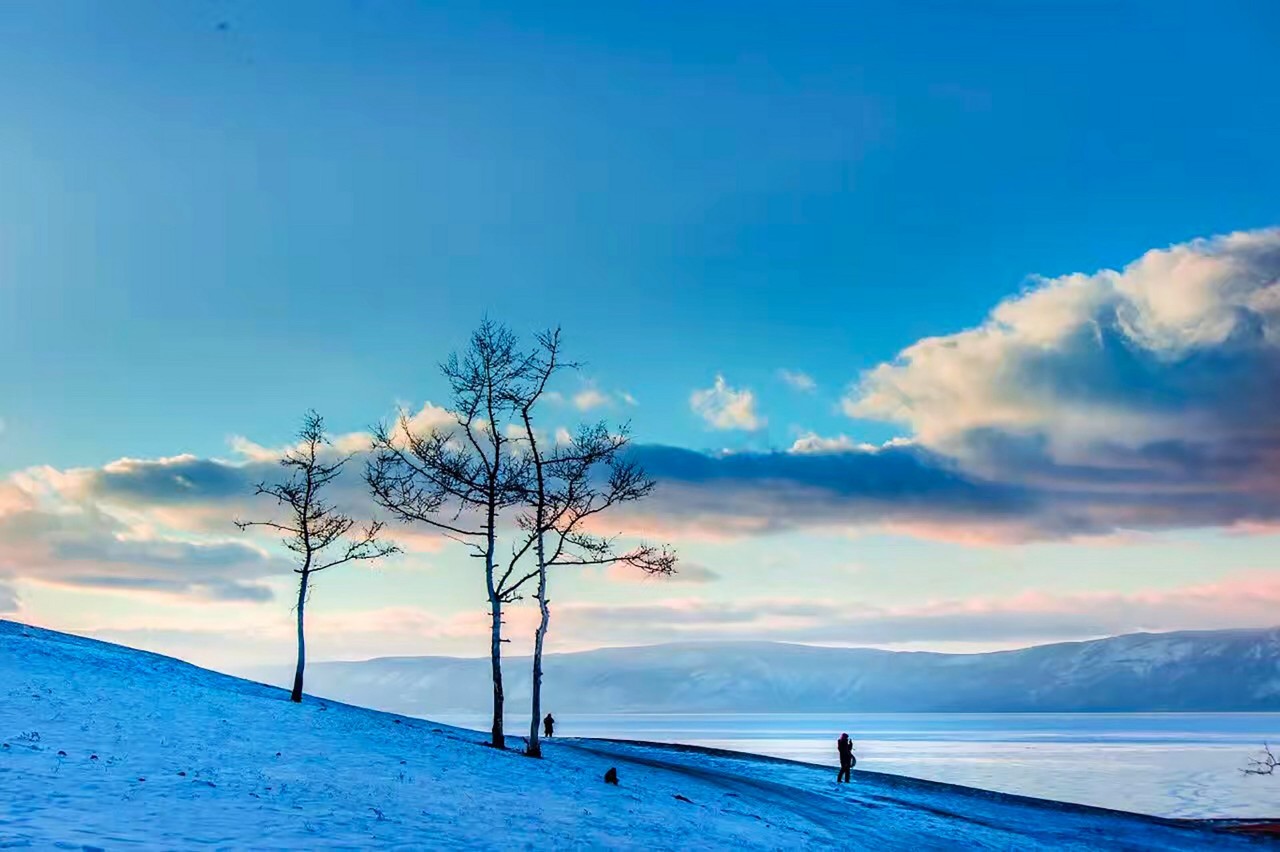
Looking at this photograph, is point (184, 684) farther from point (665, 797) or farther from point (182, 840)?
point (182, 840)

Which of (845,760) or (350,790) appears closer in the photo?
(350,790)

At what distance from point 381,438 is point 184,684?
11.8m

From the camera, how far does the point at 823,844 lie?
32.6 m

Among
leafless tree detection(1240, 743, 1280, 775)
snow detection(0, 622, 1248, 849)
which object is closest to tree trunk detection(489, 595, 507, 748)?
snow detection(0, 622, 1248, 849)

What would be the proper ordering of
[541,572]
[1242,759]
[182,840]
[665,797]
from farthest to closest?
[1242,759]
[541,572]
[665,797]
[182,840]

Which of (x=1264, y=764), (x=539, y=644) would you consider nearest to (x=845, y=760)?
(x=539, y=644)

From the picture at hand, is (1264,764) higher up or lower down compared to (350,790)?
lower down

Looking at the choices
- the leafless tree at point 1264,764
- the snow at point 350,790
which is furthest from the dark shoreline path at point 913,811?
the leafless tree at point 1264,764

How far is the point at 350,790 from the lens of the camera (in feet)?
88.6

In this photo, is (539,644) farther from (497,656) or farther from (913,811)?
(913,811)

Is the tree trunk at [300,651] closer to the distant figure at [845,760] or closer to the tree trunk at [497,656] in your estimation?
the tree trunk at [497,656]

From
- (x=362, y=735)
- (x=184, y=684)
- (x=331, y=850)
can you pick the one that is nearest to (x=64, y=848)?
(x=331, y=850)

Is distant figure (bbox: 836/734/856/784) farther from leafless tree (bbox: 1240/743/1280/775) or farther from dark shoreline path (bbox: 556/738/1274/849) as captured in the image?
leafless tree (bbox: 1240/743/1280/775)

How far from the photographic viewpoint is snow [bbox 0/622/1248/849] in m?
22.3
